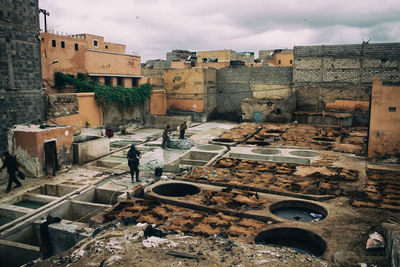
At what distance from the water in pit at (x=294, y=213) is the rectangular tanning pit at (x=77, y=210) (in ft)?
19.7

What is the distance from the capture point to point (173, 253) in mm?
6285

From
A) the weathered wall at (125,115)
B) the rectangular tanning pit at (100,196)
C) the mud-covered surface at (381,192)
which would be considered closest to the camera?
the mud-covered surface at (381,192)

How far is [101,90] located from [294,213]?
1788cm

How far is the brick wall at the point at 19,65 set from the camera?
13750mm

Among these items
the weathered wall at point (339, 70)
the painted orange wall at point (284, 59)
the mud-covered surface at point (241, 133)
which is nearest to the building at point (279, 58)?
the painted orange wall at point (284, 59)

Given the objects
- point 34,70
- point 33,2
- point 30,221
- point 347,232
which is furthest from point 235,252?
point 33,2

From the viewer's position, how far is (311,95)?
27.8 m

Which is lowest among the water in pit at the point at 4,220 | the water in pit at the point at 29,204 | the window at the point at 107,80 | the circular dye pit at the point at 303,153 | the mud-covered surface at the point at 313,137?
the water in pit at the point at 4,220

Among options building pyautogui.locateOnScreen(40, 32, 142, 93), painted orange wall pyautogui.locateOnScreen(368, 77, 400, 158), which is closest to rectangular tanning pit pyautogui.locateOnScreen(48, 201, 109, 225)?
building pyautogui.locateOnScreen(40, 32, 142, 93)

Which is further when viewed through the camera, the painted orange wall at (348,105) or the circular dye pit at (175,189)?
the painted orange wall at (348,105)

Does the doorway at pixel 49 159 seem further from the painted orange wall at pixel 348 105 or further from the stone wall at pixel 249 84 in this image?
the painted orange wall at pixel 348 105

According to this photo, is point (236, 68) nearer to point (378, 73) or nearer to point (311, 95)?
point (311, 95)

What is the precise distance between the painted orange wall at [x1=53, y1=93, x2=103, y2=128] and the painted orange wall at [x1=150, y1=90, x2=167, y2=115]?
7.51 meters

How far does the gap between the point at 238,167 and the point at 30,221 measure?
835 centimetres
